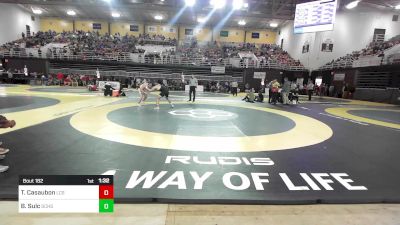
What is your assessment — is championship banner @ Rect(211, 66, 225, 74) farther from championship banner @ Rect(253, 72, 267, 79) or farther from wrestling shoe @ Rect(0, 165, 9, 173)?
wrestling shoe @ Rect(0, 165, 9, 173)

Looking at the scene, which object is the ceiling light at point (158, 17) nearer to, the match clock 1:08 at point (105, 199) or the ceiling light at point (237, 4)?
the ceiling light at point (237, 4)

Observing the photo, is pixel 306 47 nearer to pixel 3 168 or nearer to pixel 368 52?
pixel 368 52

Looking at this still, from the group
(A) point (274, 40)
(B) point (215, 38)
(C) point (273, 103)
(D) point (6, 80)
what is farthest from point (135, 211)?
(A) point (274, 40)

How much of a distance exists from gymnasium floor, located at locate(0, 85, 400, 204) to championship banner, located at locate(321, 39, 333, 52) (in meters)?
23.1

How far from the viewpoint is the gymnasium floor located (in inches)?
125

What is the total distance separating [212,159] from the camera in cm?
441

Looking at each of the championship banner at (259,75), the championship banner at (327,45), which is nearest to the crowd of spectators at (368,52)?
the championship banner at (327,45)

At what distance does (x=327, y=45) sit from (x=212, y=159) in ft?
92.9

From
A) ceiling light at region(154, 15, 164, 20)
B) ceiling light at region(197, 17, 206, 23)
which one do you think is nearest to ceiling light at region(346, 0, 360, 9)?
ceiling light at region(197, 17, 206, 23)

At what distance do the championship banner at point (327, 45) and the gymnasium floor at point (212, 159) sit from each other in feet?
75.7

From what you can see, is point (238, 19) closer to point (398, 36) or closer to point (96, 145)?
point (398, 36)

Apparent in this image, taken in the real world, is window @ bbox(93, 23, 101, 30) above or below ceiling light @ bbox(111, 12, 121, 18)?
below

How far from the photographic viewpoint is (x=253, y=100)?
1545 centimetres

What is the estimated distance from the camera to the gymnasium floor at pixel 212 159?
10.4 ft
